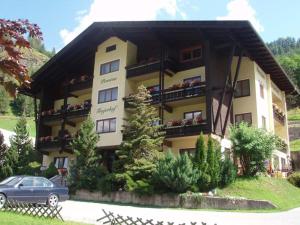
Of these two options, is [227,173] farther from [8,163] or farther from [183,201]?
[8,163]

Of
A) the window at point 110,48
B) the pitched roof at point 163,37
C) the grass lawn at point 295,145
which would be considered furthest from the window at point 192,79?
the grass lawn at point 295,145

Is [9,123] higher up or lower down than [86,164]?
higher up

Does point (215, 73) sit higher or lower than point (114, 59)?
lower

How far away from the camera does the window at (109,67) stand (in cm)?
3957

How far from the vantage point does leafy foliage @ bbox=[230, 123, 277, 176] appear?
28578 mm

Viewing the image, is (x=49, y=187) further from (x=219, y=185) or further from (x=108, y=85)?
(x=108, y=85)

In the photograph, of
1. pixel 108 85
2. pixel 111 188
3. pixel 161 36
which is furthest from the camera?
pixel 108 85

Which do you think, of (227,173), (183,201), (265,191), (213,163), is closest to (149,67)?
(213,163)

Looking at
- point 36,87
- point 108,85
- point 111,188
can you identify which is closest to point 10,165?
point 36,87

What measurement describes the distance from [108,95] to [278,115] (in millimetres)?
17758

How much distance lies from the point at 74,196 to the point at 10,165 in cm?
1324

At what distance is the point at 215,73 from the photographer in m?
33.5

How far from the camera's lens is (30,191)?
804 inches

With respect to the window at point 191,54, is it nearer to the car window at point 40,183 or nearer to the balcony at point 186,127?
the balcony at point 186,127
